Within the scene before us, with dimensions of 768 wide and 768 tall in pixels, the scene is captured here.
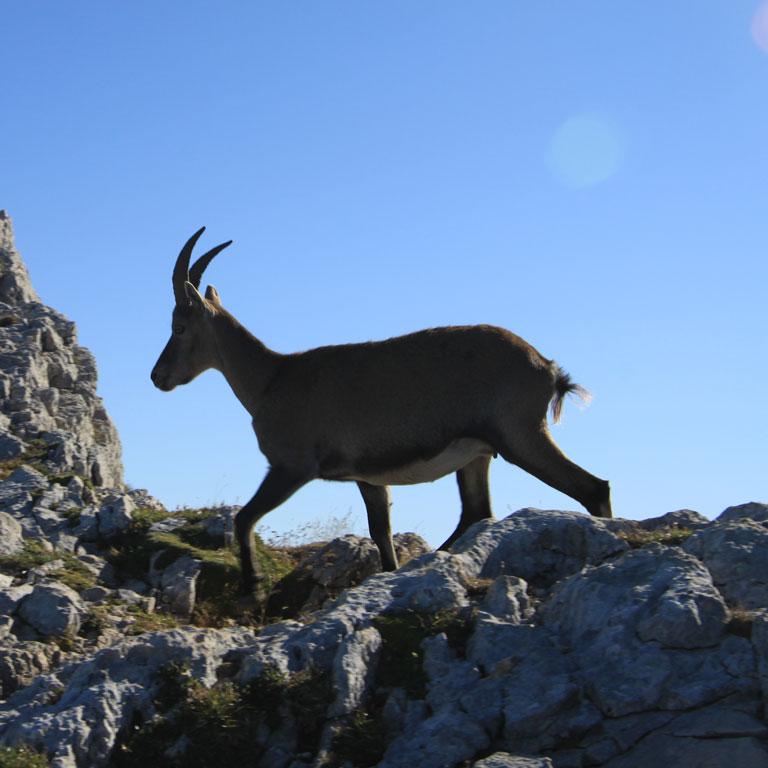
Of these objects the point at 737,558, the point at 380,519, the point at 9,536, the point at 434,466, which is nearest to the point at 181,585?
the point at 9,536

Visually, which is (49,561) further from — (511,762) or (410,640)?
(511,762)

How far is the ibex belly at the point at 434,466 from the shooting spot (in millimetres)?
11250

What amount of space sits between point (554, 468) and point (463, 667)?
446 centimetres

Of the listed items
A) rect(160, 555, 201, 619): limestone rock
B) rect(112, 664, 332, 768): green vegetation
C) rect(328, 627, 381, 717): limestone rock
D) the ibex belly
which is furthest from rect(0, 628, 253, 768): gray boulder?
the ibex belly

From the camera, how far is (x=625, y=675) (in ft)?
20.3

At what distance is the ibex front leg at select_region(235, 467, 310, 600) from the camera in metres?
11.1

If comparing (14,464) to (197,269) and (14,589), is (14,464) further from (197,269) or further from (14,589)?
(14,589)

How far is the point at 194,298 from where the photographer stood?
1385cm

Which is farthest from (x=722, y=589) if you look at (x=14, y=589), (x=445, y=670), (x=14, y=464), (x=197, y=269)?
(x=14, y=464)

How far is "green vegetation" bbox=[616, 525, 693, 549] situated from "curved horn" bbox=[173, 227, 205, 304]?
720cm

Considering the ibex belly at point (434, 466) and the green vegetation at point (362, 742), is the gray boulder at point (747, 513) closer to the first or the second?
the ibex belly at point (434, 466)

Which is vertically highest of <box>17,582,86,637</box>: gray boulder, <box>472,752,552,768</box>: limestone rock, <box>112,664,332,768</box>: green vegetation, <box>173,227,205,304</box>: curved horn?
<box>173,227,205,304</box>: curved horn

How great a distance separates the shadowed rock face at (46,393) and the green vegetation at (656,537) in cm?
869

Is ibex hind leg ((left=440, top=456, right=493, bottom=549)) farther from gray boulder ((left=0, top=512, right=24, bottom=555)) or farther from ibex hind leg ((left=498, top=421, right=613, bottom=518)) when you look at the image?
gray boulder ((left=0, top=512, right=24, bottom=555))
